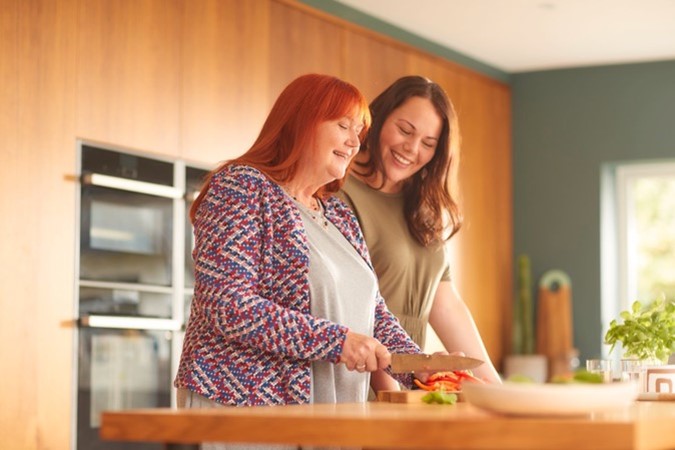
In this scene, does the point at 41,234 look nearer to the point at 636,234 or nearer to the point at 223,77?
the point at 223,77

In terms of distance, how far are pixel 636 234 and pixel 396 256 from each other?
4.76 m

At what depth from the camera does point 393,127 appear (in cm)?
278

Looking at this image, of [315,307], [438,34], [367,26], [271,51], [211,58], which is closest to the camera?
[315,307]

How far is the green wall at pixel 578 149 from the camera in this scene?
22.7 feet

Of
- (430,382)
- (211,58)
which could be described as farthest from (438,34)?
(430,382)

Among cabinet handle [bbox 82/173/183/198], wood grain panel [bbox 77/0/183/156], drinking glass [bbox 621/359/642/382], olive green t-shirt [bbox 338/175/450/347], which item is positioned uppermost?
wood grain panel [bbox 77/0/183/156]

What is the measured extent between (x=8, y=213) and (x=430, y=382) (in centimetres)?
208

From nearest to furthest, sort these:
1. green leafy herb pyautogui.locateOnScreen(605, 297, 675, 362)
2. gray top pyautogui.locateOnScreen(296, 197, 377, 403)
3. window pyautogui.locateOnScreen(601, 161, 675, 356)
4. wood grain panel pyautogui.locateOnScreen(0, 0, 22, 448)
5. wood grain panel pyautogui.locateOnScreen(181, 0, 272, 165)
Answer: gray top pyautogui.locateOnScreen(296, 197, 377, 403), green leafy herb pyautogui.locateOnScreen(605, 297, 675, 362), wood grain panel pyautogui.locateOnScreen(0, 0, 22, 448), wood grain panel pyautogui.locateOnScreen(181, 0, 272, 165), window pyautogui.locateOnScreen(601, 161, 675, 356)

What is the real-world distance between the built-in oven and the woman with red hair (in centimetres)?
207

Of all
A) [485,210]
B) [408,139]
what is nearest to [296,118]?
[408,139]

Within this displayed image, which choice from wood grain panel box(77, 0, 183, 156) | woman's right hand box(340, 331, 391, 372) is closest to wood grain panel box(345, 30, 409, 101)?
wood grain panel box(77, 0, 183, 156)

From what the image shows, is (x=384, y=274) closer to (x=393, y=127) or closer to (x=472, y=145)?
(x=393, y=127)

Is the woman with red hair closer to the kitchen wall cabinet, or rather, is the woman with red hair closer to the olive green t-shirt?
the olive green t-shirt

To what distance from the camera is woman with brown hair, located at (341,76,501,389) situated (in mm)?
2736
